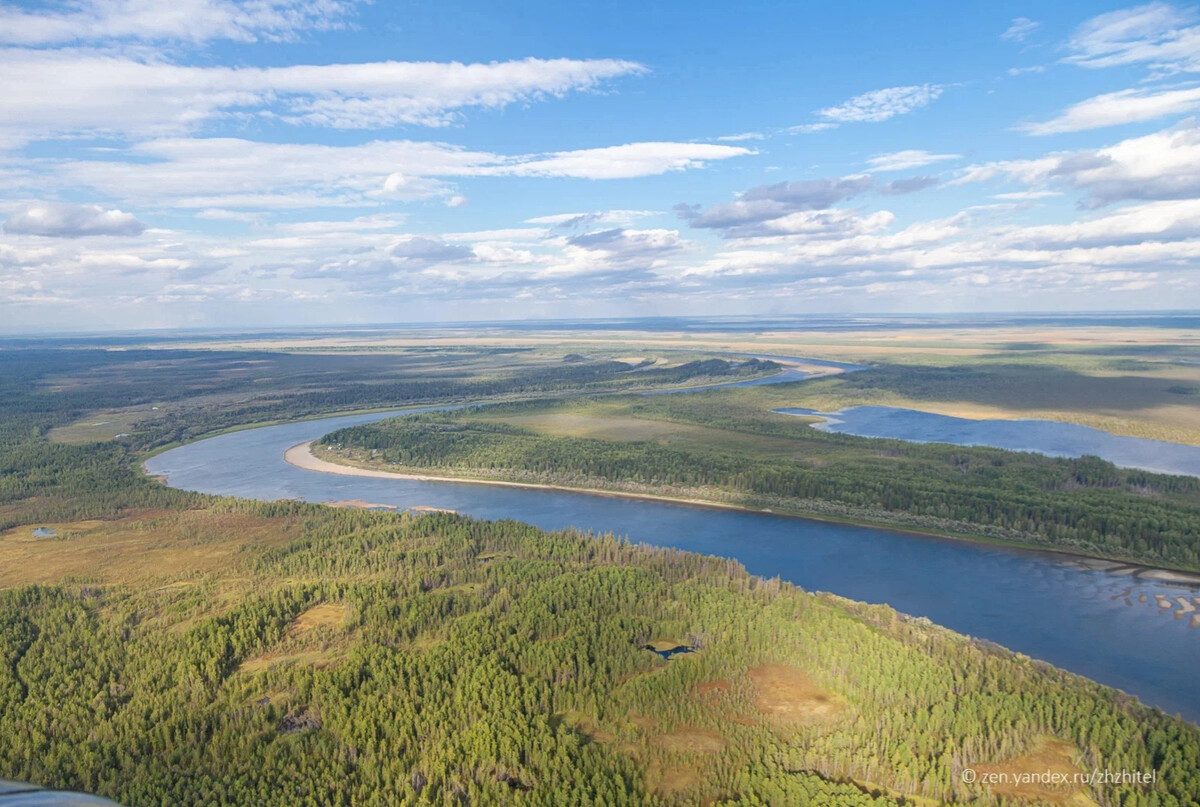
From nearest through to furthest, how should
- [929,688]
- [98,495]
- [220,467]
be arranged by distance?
[929,688] → [98,495] → [220,467]

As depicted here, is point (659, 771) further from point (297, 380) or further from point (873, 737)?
point (297, 380)

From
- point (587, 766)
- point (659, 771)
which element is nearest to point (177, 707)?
point (587, 766)

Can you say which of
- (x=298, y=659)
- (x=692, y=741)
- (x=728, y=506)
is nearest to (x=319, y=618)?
(x=298, y=659)

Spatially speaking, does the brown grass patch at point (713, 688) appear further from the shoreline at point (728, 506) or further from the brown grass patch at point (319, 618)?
the shoreline at point (728, 506)

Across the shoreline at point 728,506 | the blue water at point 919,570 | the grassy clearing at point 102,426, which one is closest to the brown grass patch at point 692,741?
the blue water at point 919,570

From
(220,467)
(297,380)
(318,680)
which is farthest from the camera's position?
(297,380)

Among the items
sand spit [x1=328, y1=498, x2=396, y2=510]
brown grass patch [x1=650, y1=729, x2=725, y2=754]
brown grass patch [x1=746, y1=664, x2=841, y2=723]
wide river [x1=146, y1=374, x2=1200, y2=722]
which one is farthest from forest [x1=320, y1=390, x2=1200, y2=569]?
brown grass patch [x1=650, y1=729, x2=725, y2=754]

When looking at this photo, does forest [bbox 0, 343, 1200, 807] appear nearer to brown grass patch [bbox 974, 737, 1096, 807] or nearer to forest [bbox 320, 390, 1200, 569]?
brown grass patch [bbox 974, 737, 1096, 807]

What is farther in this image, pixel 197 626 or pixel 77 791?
pixel 197 626
